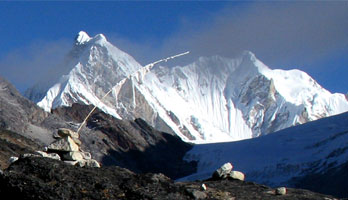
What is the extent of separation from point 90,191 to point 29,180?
1284mm

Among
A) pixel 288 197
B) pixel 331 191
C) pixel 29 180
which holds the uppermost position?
pixel 331 191

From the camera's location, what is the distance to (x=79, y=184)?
18.3 m

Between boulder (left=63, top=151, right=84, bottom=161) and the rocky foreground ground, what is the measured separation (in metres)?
2.92

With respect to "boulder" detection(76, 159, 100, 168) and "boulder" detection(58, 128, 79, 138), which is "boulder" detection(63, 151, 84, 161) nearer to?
"boulder" detection(76, 159, 100, 168)

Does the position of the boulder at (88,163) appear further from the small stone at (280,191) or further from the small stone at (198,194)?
the small stone at (280,191)

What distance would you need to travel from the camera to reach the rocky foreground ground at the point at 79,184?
18.1m

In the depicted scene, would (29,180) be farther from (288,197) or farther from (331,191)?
(331,191)

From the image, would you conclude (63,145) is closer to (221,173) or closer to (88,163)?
(88,163)

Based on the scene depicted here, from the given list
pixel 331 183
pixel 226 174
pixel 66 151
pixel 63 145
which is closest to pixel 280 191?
pixel 226 174

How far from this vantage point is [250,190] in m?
21.5

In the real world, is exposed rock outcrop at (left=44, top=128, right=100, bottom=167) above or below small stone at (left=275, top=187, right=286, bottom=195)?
above

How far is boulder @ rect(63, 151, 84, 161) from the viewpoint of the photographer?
22672 millimetres

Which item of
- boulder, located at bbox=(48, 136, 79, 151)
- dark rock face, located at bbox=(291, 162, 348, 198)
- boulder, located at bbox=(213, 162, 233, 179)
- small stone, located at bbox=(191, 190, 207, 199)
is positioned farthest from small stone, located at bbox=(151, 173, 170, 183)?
dark rock face, located at bbox=(291, 162, 348, 198)

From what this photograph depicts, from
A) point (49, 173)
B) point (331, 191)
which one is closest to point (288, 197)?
point (49, 173)
